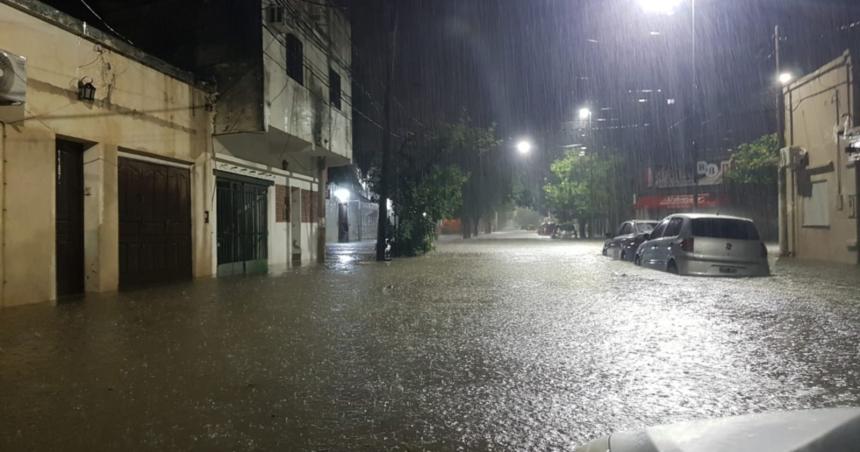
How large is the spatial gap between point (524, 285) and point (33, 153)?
29.3 ft

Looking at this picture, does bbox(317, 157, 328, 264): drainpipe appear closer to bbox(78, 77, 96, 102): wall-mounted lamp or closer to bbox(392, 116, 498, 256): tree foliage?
bbox(392, 116, 498, 256): tree foliage

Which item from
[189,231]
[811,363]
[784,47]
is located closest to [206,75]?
[189,231]

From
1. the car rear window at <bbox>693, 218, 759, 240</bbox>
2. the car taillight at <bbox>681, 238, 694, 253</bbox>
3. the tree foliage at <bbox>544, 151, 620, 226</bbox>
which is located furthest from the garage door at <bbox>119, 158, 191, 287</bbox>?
the tree foliage at <bbox>544, 151, 620, 226</bbox>

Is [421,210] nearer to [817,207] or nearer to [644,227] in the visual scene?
[644,227]

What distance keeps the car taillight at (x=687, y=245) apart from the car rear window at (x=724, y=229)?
178mm

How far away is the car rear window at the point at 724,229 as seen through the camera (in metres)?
12.7

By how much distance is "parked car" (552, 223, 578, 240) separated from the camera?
49469 mm

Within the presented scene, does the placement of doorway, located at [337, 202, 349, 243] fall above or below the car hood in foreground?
above

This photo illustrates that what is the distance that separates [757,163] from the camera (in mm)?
36469

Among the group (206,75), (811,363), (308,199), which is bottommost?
(811,363)

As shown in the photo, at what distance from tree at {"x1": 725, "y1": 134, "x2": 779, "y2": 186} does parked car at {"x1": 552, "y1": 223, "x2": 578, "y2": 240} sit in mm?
13673

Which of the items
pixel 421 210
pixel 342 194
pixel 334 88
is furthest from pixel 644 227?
pixel 342 194

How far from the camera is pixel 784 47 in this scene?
66.1ft

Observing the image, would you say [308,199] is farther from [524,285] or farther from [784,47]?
[784,47]
